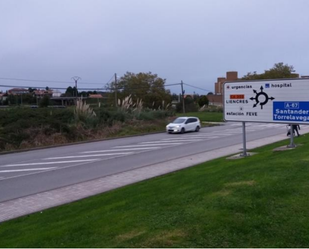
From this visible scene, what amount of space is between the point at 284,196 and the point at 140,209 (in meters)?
2.19

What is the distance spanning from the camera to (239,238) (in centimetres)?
446

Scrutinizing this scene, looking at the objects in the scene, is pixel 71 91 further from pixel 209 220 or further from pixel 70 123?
pixel 209 220

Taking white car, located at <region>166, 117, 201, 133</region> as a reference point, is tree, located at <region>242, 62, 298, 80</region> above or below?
above

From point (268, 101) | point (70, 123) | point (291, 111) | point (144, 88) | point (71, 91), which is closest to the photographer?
point (291, 111)

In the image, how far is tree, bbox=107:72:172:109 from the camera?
58625 millimetres

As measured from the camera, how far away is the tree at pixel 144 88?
58.6 metres

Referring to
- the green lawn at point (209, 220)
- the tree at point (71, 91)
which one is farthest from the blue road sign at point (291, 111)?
the tree at point (71, 91)

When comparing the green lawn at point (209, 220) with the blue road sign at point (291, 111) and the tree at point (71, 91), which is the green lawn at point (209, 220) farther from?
the tree at point (71, 91)

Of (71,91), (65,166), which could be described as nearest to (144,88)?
(71,91)

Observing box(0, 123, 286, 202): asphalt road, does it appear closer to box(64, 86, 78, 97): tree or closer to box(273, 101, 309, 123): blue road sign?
box(273, 101, 309, 123): blue road sign

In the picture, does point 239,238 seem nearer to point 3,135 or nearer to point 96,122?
point 3,135

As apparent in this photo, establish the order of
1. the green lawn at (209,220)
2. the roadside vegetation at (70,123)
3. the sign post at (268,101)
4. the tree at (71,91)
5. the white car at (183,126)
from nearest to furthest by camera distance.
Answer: the green lawn at (209,220)
the sign post at (268,101)
the roadside vegetation at (70,123)
the white car at (183,126)
the tree at (71,91)

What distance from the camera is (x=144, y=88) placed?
5922cm

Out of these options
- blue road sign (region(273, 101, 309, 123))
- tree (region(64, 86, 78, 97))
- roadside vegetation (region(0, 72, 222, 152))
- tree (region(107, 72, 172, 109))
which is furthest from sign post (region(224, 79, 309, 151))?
tree (region(107, 72, 172, 109))
